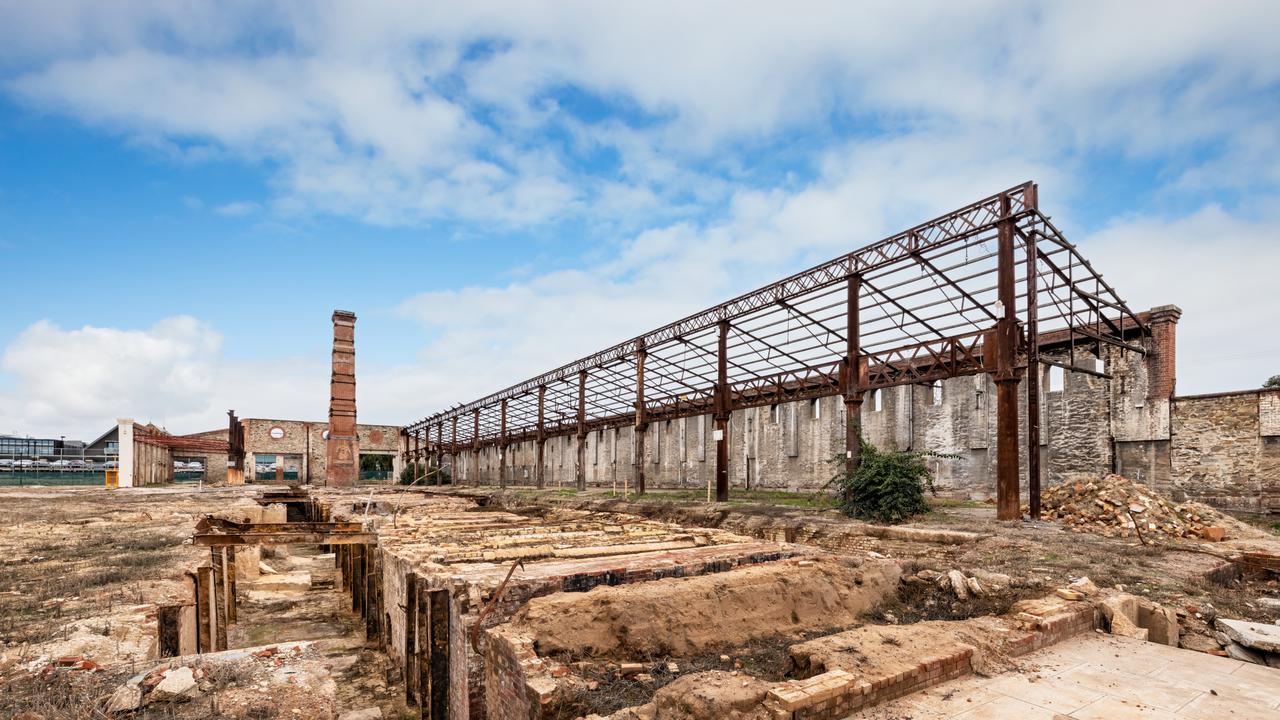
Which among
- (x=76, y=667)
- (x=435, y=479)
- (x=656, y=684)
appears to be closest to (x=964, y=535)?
(x=656, y=684)

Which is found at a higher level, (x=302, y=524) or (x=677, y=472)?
(x=302, y=524)

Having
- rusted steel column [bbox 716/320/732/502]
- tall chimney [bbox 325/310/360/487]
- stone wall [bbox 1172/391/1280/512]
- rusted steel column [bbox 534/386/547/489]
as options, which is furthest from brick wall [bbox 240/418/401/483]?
stone wall [bbox 1172/391/1280/512]

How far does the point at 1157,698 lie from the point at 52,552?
19640 mm

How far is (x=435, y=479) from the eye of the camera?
57500 mm

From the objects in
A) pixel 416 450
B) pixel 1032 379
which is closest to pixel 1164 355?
pixel 1032 379

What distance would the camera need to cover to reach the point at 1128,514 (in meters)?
13.5

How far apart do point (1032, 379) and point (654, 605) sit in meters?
12.6

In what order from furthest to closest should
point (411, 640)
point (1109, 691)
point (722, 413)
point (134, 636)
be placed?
point (722, 413) < point (134, 636) < point (411, 640) < point (1109, 691)

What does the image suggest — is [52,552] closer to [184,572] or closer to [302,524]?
[184,572]

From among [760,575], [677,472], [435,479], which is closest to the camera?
[760,575]

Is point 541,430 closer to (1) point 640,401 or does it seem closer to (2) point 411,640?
(1) point 640,401

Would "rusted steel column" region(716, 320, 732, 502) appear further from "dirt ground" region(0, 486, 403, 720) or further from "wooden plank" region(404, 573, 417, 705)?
"wooden plank" region(404, 573, 417, 705)

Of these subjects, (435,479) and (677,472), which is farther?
(435,479)

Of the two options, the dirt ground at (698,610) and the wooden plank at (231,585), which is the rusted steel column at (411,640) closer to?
the dirt ground at (698,610)
